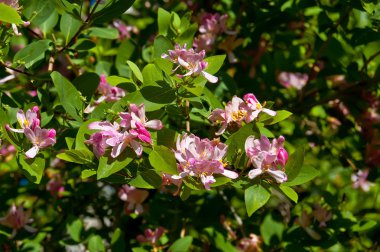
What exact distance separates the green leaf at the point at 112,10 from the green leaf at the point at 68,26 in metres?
0.19

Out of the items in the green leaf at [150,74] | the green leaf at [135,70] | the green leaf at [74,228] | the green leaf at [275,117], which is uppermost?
the green leaf at [135,70]

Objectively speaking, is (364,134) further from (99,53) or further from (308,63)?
(99,53)

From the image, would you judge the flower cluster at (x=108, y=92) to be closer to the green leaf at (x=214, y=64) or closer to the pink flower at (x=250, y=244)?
the green leaf at (x=214, y=64)

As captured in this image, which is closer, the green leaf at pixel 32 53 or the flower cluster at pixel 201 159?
the flower cluster at pixel 201 159

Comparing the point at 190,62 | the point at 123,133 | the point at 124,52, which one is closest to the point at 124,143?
the point at 123,133

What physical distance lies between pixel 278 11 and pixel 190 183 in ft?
3.36

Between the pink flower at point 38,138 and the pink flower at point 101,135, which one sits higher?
the pink flower at point 101,135

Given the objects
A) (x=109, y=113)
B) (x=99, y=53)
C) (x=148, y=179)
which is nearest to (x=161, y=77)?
(x=109, y=113)

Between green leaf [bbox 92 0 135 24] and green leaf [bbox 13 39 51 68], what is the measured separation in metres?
0.17

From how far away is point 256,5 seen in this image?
6.56ft

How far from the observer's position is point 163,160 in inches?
42.0

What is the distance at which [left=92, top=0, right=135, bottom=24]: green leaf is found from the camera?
4.28ft

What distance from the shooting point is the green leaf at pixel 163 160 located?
1054 millimetres

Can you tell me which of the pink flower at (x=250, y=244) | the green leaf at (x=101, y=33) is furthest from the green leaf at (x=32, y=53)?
the pink flower at (x=250, y=244)
